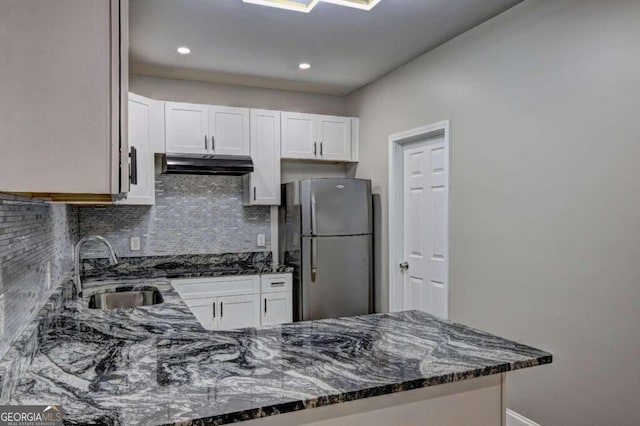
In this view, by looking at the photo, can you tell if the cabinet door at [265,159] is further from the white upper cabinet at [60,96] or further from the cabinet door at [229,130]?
the white upper cabinet at [60,96]

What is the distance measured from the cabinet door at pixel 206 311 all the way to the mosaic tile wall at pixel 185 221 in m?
0.65

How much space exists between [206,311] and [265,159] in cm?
152

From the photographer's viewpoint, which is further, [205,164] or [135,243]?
[135,243]

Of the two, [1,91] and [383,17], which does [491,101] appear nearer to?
[383,17]

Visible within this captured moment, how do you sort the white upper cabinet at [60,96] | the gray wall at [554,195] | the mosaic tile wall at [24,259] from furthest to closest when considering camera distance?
the gray wall at [554,195] → the mosaic tile wall at [24,259] → the white upper cabinet at [60,96]

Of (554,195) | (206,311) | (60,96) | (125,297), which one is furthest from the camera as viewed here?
(206,311)

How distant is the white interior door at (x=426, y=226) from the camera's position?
3.34 meters

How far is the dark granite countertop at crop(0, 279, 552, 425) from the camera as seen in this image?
3.18ft

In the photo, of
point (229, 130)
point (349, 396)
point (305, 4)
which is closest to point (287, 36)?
point (305, 4)

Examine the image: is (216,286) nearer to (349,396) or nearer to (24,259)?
(24,259)

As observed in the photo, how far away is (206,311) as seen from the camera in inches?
145

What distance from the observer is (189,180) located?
4152 millimetres

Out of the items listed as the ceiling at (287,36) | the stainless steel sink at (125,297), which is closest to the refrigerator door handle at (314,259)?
the stainless steel sink at (125,297)

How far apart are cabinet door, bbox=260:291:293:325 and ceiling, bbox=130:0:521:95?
2061 millimetres
